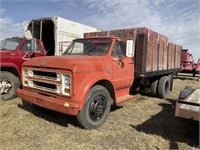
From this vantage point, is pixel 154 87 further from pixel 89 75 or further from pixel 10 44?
pixel 10 44

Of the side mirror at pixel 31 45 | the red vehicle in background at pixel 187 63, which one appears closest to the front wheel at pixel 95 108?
the side mirror at pixel 31 45

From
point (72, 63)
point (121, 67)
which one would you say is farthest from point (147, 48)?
point (72, 63)

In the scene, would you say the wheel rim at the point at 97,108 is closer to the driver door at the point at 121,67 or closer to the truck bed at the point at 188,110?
the driver door at the point at 121,67

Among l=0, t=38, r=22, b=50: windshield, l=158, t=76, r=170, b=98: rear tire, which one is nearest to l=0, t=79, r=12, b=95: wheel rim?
l=0, t=38, r=22, b=50: windshield

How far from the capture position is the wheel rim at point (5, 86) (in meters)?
7.19

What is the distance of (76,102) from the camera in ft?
14.4

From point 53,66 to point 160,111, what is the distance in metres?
3.72

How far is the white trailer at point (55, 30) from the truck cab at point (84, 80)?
9.62 feet

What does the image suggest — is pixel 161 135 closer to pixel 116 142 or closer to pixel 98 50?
pixel 116 142

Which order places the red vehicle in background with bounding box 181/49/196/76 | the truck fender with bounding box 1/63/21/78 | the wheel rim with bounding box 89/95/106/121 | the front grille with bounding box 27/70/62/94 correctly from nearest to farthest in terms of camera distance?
the front grille with bounding box 27/70/62/94, the wheel rim with bounding box 89/95/106/121, the truck fender with bounding box 1/63/21/78, the red vehicle in background with bounding box 181/49/196/76

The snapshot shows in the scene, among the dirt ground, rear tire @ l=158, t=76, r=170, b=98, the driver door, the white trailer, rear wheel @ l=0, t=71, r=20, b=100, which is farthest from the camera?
the white trailer

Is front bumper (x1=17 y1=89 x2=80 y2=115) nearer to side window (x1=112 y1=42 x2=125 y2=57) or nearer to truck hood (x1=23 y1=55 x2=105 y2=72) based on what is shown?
truck hood (x1=23 y1=55 x2=105 y2=72)

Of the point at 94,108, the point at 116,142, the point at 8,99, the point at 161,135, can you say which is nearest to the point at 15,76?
the point at 8,99

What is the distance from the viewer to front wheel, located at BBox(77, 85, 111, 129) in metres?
4.69
